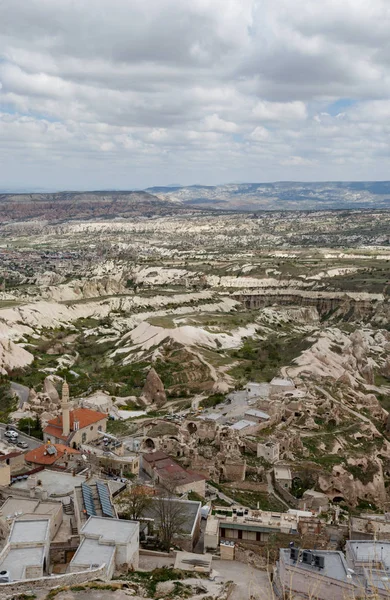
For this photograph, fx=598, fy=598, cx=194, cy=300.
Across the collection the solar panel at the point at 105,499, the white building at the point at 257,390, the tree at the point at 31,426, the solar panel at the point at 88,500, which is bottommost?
the white building at the point at 257,390

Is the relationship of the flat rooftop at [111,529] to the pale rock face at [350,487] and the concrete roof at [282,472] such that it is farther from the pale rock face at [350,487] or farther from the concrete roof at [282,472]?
the pale rock face at [350,487]

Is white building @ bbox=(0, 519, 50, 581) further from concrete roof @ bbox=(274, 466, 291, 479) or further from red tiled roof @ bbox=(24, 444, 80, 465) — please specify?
concrete roof @ bbox=(274, 466, 291, 479)

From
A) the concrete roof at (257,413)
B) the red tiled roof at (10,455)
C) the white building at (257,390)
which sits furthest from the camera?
the white building at (257,390)

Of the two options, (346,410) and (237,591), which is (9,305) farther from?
(237,591)

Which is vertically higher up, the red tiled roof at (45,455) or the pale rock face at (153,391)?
the red tiled roof at (45,455)

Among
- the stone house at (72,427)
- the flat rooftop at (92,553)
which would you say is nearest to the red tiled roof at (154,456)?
the stone house at (72,427)

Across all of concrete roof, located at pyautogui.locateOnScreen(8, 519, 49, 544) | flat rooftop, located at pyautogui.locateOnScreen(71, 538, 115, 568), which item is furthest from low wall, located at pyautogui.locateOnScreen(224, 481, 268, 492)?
flat rooftop, located at pyautogui.locateOnScreen(71, 538, 115, 568)

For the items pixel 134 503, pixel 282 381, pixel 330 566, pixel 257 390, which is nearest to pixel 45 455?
pixel 134 503

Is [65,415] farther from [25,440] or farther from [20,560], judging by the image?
[20,560]
